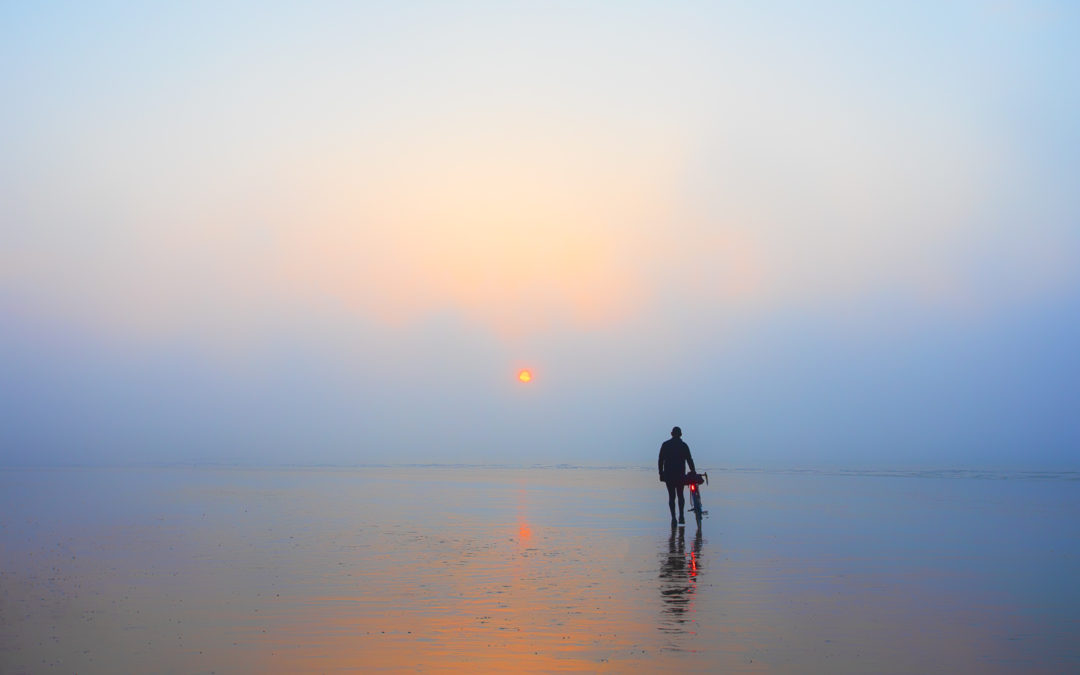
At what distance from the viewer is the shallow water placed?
8.30m

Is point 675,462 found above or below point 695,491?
above

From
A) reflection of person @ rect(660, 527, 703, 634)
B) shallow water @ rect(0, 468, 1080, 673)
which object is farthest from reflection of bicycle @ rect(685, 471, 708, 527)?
reflection of person @ rect(660, 527, 703, 634)

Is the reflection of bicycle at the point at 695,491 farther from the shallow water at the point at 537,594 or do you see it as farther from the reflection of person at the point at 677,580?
the reflection of person at the point at 677,580

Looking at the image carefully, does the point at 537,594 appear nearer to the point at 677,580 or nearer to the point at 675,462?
the point at 677,580

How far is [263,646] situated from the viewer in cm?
867

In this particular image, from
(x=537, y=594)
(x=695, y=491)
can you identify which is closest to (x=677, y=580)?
(x=537, y=594)

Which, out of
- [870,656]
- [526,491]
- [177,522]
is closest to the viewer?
[870,656]

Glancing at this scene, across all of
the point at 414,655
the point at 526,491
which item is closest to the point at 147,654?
the point at 414,655

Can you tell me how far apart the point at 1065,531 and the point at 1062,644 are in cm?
1254

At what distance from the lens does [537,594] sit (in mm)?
11445

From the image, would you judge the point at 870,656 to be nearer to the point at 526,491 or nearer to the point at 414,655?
the point at 414,655

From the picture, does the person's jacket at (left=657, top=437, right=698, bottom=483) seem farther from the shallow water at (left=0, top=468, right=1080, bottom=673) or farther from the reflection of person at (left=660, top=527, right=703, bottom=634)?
the reflection of person at (left=660, top=527, right=703, bottom=634)

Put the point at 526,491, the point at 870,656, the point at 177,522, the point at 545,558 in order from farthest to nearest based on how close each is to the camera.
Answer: the point at 526,491 < the point at 177,522 < the point at 545,558 < the point at 870,656

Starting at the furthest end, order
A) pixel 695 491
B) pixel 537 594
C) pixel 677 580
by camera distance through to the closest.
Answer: pixel 695 491 < pixel 677 580 < pixel 537 594
